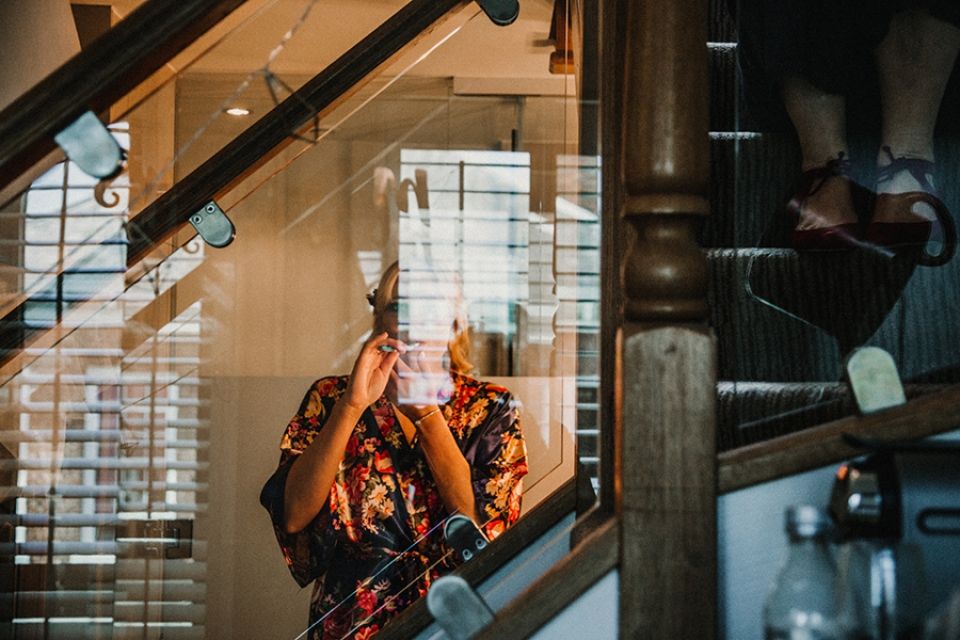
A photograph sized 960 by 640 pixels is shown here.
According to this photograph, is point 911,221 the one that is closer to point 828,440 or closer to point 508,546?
point 828,440

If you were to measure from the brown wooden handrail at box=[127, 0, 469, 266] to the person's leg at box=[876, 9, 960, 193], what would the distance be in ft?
2.64

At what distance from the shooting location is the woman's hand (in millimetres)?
1491

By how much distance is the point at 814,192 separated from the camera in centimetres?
106

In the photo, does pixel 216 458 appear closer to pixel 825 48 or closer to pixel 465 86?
pixel 465 86

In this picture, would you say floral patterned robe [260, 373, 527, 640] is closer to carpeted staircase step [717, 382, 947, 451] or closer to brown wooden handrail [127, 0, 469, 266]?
brown wooden handrail [127, 0, 469, 266]

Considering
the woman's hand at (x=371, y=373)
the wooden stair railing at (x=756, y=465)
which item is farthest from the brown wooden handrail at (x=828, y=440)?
the woman's hand at (x=371, y=373)

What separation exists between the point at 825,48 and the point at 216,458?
1370 millimetres

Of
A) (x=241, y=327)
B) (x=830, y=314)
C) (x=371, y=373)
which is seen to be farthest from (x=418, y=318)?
(x=830, y=314)

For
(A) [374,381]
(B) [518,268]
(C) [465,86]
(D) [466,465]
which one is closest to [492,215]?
(B) [518,268]

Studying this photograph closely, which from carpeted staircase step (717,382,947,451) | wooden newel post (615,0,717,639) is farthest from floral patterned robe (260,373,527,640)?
wooden newel post (615,0,717,639)

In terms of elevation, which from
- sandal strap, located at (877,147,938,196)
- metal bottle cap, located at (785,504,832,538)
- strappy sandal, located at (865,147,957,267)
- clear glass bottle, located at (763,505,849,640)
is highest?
sandal strap, located at (877,147,938,196)

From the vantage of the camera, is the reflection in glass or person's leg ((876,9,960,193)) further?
the reflection in glass

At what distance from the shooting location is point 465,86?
1.84 m

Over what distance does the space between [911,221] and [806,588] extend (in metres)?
0.58
